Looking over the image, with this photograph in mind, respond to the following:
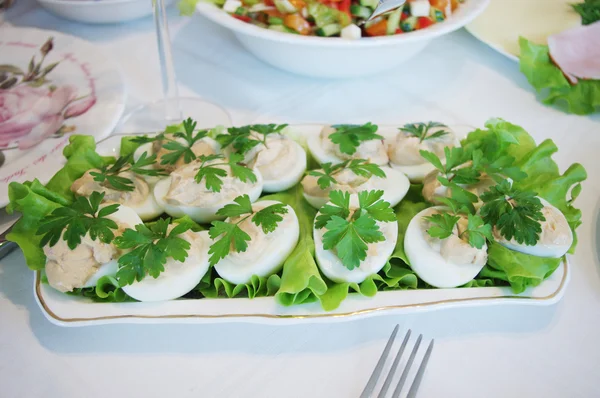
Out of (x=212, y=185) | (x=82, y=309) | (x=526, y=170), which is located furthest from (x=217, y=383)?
(x=526, y=170)

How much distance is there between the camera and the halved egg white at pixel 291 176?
1250mm

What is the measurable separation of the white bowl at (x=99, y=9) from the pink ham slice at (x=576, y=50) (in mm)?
1470

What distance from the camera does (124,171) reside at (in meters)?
1.22

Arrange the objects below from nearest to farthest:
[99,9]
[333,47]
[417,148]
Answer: [417,148] → [333,47] → [99,9]

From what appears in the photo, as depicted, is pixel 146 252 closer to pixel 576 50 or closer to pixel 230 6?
pixel 230 6

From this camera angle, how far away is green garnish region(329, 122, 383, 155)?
4.11 ft

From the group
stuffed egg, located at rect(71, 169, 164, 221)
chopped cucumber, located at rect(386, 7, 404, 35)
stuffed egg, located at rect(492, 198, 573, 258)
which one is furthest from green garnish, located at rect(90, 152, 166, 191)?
chopped cucumber, located at rect(386, 7, 404, 35)

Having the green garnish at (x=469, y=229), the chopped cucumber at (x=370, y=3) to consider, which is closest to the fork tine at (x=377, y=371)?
the green garnish at (x=469, y=229)

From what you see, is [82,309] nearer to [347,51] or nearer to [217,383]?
[217,383]

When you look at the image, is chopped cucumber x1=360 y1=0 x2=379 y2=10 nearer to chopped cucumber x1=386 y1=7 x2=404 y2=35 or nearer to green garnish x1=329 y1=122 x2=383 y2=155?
chopped cucumber x1=386 y1=7 x2=404 y2=35

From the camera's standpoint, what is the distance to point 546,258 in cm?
109

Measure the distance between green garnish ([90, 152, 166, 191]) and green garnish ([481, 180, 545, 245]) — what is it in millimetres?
740

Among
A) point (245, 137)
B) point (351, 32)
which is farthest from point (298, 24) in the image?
point (245, 137)

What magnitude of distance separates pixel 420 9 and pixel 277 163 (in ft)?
2.77
